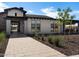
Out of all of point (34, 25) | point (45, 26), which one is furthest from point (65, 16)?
point (45, 26)

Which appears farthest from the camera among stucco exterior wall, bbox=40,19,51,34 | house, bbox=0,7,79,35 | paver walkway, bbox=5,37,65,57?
stucco exterior wall, bbox=40,19,51,34

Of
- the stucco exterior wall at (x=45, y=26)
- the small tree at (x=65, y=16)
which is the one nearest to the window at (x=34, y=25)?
the stucco exterior wall at (x=45, y=26)

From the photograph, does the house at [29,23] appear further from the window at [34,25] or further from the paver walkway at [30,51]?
the paver walkway at [30,51]

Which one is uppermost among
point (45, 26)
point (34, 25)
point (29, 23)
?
point (29, 23)

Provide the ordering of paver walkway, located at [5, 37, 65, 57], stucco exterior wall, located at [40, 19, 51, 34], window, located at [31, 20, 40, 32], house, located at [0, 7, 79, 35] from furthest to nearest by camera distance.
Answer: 1. stucco exterior wall, located at [40, 19, 51, 34]
2. window, located at [31, 20, 40, 32]
3. house, located at [0, 7, 79, 35]
4. paver walkway, located at [5, 37, 65, 57]

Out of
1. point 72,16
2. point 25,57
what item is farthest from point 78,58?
point 72,16

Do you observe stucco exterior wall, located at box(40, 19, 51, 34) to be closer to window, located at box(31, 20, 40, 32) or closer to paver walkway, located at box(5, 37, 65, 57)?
window, located at box(31, 20, 40, 32)

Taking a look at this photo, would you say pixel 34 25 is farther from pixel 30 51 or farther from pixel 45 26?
pixel 30 51

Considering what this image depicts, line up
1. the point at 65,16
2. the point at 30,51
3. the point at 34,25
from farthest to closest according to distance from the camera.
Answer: the point at 34,25 → the point at 65,16 → the point at 30,51

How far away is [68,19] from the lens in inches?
598

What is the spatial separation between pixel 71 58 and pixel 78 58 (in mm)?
320

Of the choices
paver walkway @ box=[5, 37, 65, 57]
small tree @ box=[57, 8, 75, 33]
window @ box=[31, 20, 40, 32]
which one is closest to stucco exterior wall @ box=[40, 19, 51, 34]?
window @ box=[31, 20, 40, 32]

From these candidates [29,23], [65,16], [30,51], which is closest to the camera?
[30,51]

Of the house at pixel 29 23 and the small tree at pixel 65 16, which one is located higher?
the small tree at pixel 65 16
